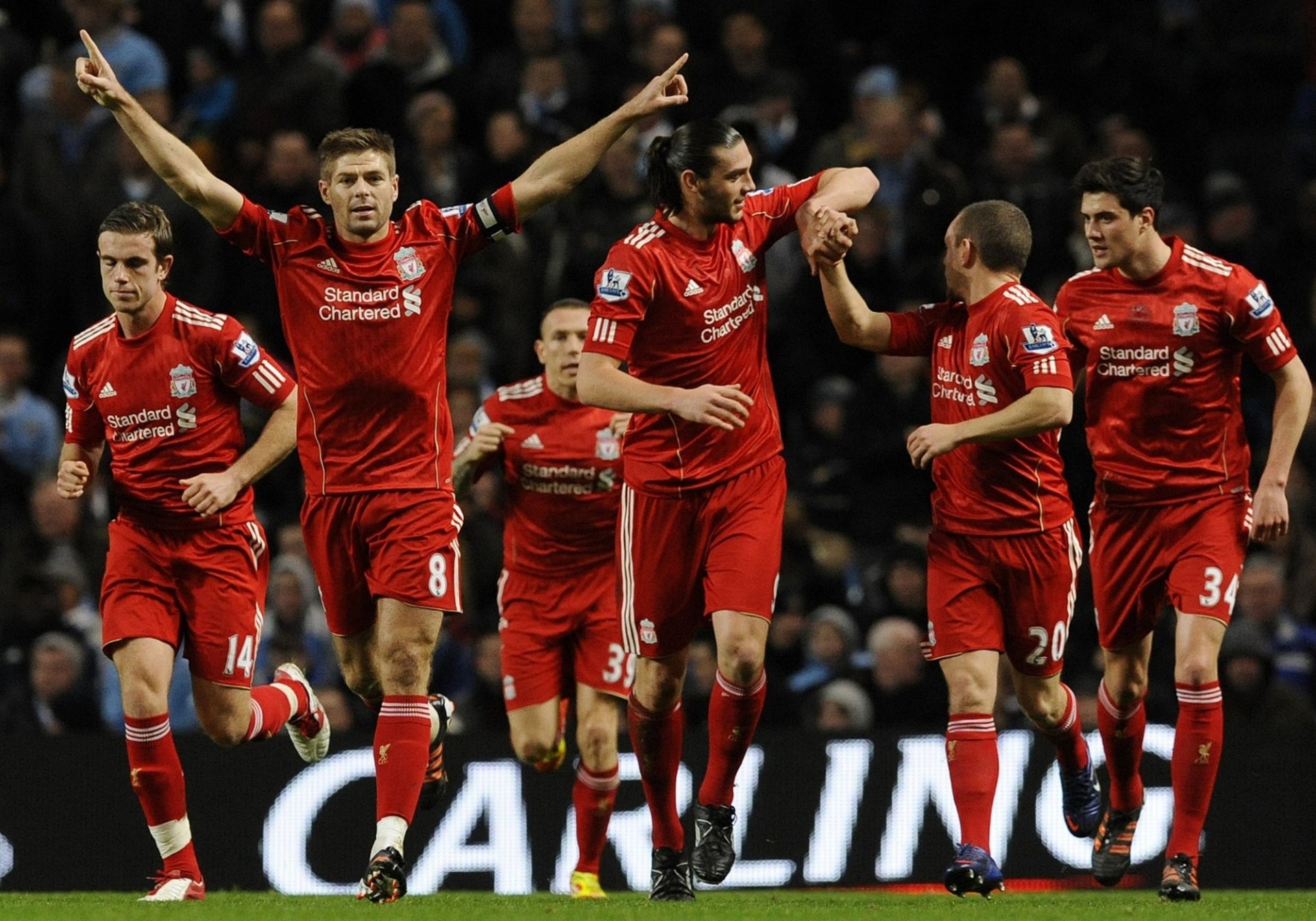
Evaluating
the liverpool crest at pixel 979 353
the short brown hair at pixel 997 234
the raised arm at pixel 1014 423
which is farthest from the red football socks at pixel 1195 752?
the short brown hair at pixel 997 234

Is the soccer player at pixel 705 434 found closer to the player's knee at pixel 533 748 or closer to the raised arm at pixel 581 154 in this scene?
the raised arm at pixel 581 154

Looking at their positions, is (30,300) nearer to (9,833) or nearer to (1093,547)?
(9,833)

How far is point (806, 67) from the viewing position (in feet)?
53.7

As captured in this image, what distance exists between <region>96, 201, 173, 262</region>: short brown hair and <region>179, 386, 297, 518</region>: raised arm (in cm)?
81

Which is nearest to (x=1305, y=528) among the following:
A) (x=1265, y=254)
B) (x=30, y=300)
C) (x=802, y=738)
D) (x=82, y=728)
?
(x=1265, y=254)

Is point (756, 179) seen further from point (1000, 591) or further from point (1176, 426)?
point (1000, 591)

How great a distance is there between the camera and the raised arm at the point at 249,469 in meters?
8.66

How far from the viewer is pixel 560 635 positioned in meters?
10.9

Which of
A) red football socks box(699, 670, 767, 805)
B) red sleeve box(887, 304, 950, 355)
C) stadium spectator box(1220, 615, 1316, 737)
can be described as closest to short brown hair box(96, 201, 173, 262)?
red football socks box(699, 670, 767, 805)

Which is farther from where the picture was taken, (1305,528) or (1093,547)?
(1305,528)

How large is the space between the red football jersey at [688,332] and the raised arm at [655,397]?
0.12 meters

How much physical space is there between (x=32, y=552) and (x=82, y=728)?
152 centimetres

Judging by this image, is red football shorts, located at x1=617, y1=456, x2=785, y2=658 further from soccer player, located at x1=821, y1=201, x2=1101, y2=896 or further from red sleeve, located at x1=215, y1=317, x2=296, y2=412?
red sleeve, located at x1=215, y1=317, x2=296, y2=412

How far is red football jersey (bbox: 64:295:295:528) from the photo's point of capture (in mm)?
9047
